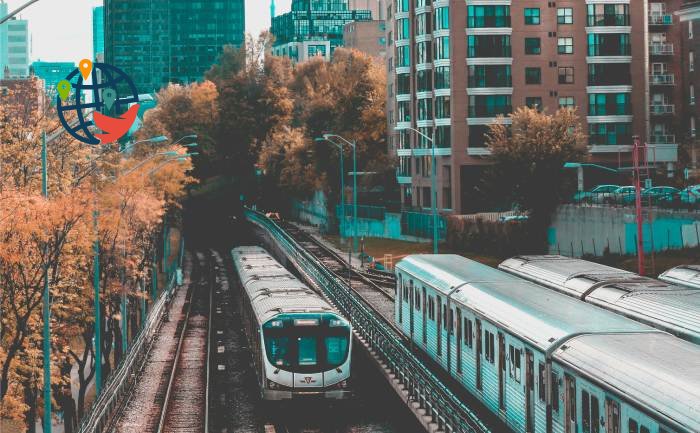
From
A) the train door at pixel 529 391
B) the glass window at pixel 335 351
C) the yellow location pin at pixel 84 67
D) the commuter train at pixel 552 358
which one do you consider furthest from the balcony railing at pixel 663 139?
the train door at pixel 529 391

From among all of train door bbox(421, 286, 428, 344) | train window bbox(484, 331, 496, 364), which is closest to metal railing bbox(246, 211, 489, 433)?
train door bbox(421, 286, 428, 344)

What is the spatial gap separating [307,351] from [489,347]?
289 inches

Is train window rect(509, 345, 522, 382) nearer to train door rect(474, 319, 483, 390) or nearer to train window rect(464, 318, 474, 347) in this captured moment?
train door rect(474, 319, 483, 390)

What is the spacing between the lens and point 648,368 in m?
17.0

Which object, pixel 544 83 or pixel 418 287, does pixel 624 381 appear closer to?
pixel 418 287

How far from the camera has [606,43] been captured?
87.2 meters

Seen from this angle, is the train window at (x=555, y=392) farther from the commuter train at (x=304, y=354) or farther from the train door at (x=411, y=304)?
the train door at (x=411, y=304)

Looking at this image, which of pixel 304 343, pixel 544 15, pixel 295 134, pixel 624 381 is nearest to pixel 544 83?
pixel 544 15

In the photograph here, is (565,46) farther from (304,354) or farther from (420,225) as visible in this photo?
(304,354)

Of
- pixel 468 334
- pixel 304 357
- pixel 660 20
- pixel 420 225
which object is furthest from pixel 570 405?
pixel 660 20

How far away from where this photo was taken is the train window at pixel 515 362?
23484 millimetres

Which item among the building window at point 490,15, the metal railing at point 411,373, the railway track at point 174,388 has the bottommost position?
the railway track at point 174,388

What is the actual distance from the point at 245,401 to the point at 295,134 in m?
82.0

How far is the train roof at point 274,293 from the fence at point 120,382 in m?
4.64
